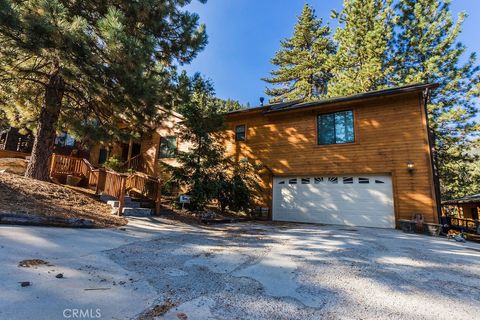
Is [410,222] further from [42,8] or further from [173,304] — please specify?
[42,8]

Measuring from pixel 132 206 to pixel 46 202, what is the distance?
2.80 m

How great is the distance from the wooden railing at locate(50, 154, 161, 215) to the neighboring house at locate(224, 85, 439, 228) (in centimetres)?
518

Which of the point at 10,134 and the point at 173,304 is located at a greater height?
the point at 10,134

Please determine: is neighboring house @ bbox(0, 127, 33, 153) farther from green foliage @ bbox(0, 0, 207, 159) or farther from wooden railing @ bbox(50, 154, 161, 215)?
green foliage @ bbox(0, 0, 207, 159)

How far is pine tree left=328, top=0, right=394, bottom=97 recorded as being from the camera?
18.0 metres

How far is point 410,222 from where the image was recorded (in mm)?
8680

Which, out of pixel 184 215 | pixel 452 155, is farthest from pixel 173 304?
pixel 452 155

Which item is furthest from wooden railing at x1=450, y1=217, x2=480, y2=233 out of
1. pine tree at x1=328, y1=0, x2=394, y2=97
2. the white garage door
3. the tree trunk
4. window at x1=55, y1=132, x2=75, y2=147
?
window at x1=55, y1=132, x2=75, y2=147

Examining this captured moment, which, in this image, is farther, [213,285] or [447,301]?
[213,285]

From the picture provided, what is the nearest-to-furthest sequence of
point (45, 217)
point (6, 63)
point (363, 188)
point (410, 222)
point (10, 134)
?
point (45, 217) → point (6, 63) → point (410, 222) → point (363, 188) → point (10, 134)

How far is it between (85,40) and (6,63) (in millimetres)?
3201

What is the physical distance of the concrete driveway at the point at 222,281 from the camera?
86.4 inches

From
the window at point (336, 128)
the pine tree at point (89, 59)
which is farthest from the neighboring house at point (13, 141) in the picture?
the window at point (336, 128)

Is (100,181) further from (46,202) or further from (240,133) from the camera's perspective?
(240,133)
